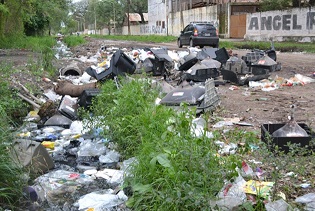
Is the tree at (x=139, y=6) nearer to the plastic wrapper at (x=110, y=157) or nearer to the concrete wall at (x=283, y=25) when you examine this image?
the concrete wall at (x=283, y=25)

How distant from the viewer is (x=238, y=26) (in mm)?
29594

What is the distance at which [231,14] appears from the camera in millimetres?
30656

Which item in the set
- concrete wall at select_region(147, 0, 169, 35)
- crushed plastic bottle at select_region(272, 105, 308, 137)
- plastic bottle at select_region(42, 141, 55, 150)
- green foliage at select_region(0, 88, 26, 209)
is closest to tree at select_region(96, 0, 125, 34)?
concrete wall at select_region(147, 0, 169, 35)

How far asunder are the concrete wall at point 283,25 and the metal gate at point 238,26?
171 centimetres

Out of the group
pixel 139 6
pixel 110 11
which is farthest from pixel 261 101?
pixel 110 11

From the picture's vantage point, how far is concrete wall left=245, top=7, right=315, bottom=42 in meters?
21.3

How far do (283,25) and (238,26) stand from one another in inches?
252

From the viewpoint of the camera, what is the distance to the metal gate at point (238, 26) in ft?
95.5

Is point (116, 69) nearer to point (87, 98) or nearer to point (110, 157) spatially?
point (87, 98)

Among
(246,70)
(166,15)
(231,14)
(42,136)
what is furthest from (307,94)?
(166,15)

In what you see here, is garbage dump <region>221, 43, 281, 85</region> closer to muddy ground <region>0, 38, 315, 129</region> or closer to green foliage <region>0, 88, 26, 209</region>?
muddy ground <region>0, 38, 315, 129</region>

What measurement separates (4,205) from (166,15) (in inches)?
1781

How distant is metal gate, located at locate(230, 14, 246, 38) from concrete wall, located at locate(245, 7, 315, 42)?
1.71m

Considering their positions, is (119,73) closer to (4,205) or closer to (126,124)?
(126,124)
